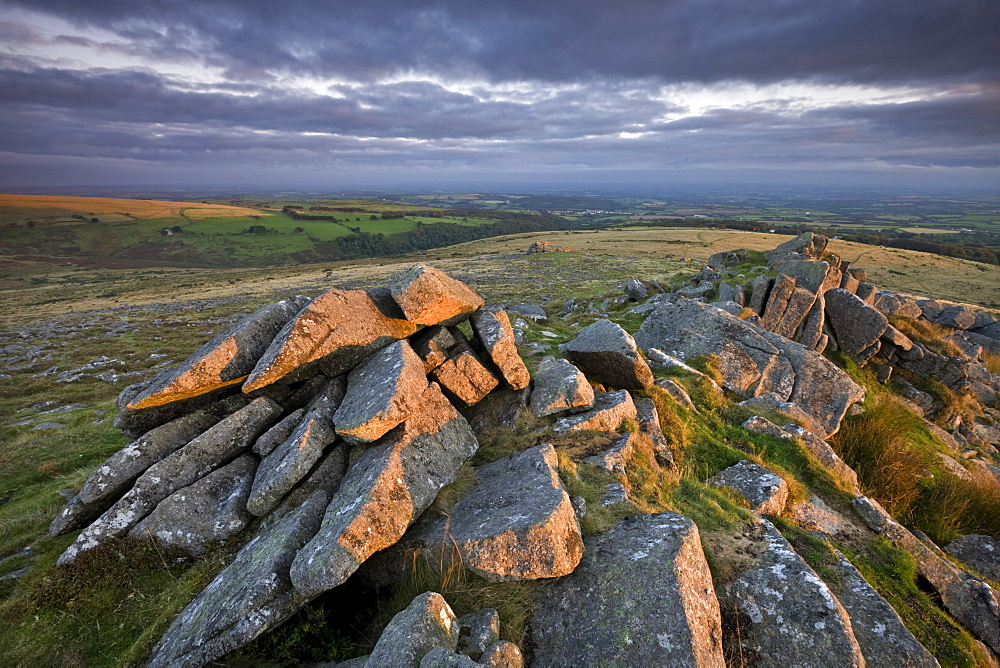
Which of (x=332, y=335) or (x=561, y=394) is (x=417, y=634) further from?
(x=332, y=335)

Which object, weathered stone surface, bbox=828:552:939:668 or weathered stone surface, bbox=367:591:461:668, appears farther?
weathered stone surface, bbox=828:552:939:668

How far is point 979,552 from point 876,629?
6.97 metres

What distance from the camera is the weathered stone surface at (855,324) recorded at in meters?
19.6

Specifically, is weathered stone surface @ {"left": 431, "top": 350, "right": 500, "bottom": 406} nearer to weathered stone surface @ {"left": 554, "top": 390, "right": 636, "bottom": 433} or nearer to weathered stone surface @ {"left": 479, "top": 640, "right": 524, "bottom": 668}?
weathered stone surface @ {"left": 554, "top": 390, "right": 636, "bottom": 433}

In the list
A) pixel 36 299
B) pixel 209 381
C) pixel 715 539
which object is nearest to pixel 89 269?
pixel 36 299

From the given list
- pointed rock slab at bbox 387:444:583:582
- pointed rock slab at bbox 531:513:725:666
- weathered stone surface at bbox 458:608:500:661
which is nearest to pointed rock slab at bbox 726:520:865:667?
pointed rock slab at bbox 531:513:725:666

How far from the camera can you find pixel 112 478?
8.87 m

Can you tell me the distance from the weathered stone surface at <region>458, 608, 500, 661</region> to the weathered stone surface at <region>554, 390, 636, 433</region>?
17.3 feet

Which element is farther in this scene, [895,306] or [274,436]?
[895,306]

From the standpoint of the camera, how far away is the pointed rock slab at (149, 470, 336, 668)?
5.93m

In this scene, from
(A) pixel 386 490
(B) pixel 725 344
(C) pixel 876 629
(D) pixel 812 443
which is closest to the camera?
(C) pixel 876 629

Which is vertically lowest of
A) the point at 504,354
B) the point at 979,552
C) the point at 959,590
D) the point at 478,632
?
the point at 979,552

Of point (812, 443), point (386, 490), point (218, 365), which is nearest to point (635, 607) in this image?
point (386, 490)

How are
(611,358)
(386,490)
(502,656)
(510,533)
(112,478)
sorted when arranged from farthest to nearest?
(611,358) < (112,478) < (386,490) < (510,533) < (502,656)
